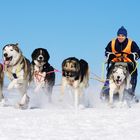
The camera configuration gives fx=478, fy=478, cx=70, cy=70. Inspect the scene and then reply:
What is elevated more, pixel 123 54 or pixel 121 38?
pixel 121 38

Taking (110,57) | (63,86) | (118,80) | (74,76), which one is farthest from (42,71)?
(118,80)

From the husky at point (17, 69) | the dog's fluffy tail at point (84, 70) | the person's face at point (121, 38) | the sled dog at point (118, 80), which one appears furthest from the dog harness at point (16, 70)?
the person's face at point (121, 38)

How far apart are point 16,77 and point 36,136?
12.7 feet

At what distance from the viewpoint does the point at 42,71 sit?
1052 centimetres

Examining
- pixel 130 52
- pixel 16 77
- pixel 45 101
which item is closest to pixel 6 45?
pixel 16 77

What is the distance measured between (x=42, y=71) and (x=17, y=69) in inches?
62.7

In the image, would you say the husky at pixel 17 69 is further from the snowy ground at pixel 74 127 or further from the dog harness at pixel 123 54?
the dog harness at pixel 123 54

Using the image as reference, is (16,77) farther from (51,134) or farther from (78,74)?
(51,134)

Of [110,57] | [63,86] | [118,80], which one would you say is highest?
[110,57]

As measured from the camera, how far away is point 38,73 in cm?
1044

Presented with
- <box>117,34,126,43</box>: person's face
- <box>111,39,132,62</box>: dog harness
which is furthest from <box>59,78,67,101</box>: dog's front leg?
<box>117,34,126,43</box>: person's face

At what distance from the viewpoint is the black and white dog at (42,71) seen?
33.6 ft

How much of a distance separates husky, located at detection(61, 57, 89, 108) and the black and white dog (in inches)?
38.6

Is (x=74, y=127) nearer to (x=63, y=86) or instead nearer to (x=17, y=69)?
(x=17, y=69)
